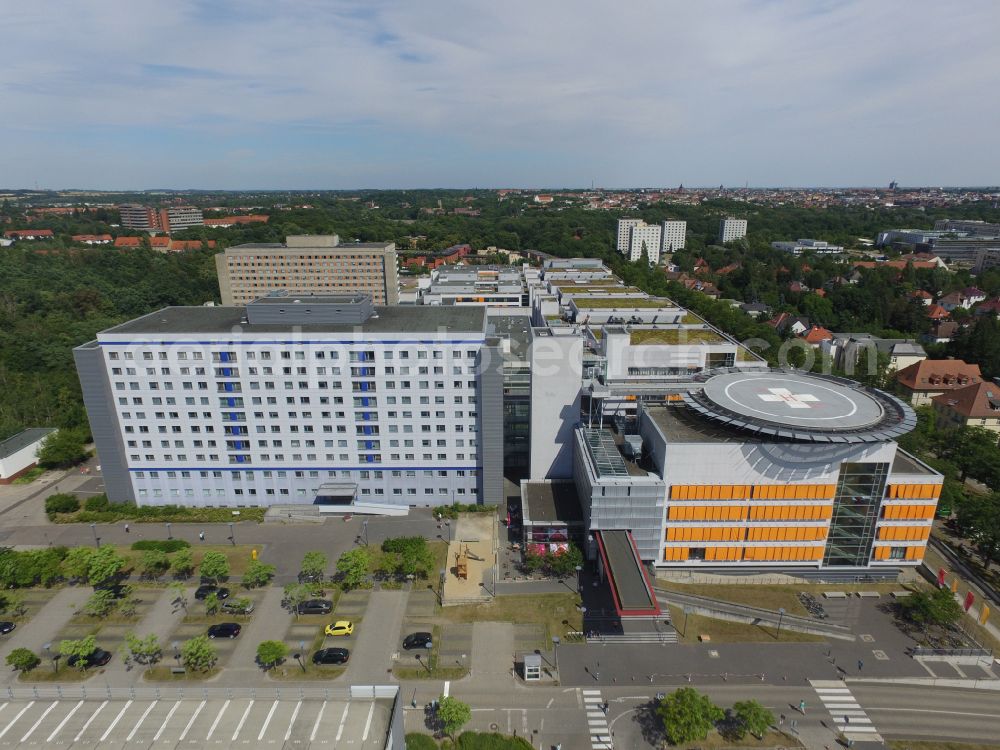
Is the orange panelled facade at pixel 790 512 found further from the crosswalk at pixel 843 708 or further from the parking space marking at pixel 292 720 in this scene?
the parking space marking at pixel 292 720

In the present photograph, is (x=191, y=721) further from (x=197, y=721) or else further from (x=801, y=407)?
(x=801, y=407)

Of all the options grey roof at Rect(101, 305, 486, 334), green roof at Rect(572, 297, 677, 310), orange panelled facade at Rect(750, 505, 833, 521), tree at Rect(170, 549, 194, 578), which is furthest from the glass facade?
tree at Rect(170, 549, 194, 578)

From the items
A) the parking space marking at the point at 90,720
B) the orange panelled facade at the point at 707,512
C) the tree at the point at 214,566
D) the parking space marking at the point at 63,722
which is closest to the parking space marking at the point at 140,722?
the parking space marking at the point at 90,720

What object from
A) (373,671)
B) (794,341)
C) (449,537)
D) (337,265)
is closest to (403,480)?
(449,537)

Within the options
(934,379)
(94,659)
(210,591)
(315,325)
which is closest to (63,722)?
(94,659)

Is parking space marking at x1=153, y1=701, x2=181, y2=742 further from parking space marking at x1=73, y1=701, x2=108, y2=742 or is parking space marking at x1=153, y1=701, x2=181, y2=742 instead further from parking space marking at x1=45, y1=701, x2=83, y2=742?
parking space marking at x1=45, y1=701, x2=83, y2=742
